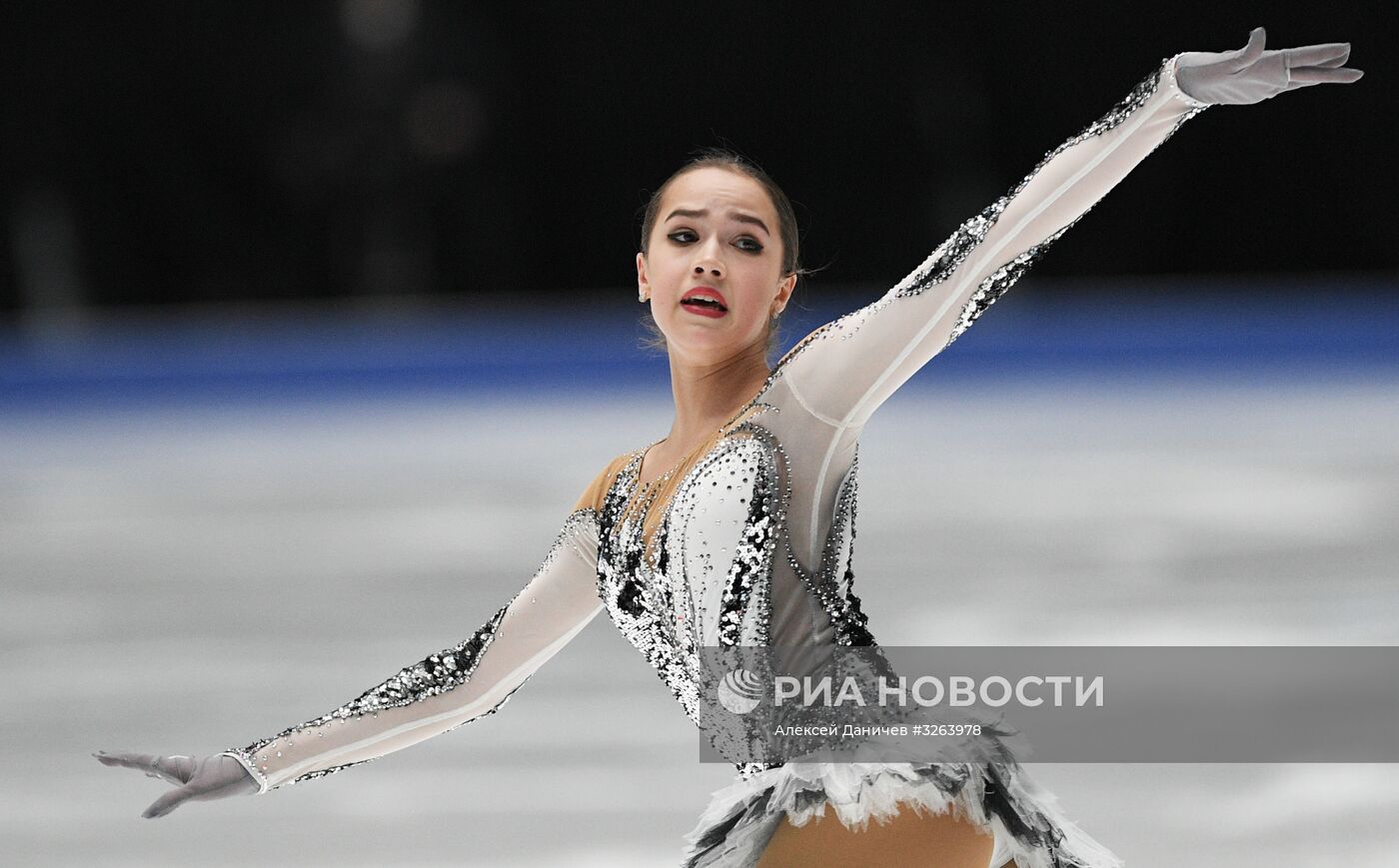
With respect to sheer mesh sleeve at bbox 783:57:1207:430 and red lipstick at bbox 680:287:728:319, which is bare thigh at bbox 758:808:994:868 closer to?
sheer mesh sleeve at bbox 783:57:1207:430

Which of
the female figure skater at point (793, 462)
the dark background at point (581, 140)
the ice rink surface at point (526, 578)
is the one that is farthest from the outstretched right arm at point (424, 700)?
the dark background at point (581, 140)

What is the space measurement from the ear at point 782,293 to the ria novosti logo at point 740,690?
409mm

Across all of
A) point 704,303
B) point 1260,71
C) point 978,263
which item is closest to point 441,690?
point 704,303

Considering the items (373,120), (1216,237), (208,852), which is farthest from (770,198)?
(1216,237)

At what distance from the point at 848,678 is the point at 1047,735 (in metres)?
1.86

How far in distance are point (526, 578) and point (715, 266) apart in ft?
9.43

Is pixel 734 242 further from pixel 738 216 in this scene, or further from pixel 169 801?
pixel 169 801

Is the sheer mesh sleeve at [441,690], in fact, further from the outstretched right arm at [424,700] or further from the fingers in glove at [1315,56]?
the fingers in glove at [1315,56]

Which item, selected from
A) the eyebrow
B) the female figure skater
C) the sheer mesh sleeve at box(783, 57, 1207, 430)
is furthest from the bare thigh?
the eyebrow

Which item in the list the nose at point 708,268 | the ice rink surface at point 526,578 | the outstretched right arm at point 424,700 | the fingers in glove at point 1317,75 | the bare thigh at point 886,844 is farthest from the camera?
the ice rink surface at point 526,578

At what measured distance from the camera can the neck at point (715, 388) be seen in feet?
5.48

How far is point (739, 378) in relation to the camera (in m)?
1.67

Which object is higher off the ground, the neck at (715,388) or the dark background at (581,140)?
the dark background at (581,140)

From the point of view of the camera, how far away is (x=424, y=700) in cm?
188
